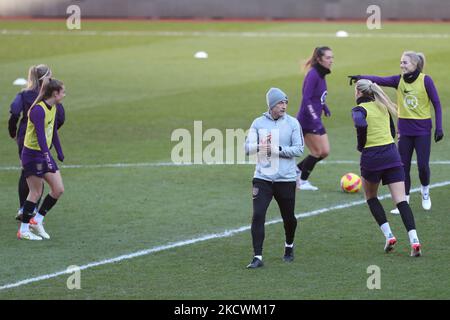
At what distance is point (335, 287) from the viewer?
32.5 ft

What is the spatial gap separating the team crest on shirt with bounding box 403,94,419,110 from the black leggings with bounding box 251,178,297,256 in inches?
126

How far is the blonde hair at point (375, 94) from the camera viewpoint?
37.0 feet

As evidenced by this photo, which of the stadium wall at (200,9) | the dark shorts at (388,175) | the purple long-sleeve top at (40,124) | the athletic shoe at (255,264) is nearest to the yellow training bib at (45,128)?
the purple long-sleeve top at (40,124)

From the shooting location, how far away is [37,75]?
12.4m

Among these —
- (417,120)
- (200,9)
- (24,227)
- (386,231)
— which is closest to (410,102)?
(417,120)

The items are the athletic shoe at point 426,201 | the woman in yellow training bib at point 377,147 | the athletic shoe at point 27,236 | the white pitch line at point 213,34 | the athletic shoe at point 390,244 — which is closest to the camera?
the athletic shoe at point 390,244

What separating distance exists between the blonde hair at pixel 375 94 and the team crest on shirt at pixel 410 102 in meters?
2.03

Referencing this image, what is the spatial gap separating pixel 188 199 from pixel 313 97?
250cm

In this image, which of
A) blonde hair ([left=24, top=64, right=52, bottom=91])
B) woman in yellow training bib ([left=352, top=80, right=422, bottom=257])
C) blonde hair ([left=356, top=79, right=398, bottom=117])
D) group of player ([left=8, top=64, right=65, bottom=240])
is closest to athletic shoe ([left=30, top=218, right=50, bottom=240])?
group of player ([left=8, top=64, right=65, bottom=240])

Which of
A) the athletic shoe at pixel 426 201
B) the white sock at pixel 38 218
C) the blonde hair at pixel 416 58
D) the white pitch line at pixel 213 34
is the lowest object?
the white sock at pixel 38 218

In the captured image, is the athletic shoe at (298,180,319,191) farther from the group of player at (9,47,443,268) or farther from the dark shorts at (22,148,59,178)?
the dark shorts at (22,148,59,178)

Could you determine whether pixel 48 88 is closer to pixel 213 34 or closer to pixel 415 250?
pixel 415 250

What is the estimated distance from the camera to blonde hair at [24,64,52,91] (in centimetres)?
1235

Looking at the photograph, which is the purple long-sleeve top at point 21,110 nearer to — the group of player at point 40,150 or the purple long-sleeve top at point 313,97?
the group of player at point 40,150
